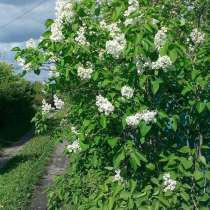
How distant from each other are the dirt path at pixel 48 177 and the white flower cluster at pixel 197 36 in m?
5.46

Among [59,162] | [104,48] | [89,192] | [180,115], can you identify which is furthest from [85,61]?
[59,162]

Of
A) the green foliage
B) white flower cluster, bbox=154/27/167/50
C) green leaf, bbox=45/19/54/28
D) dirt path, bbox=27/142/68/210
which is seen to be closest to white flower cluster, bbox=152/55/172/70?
white flower cluster, bbox=154/27/167/50

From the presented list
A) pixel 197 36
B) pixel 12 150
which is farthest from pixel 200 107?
pixel 12 150

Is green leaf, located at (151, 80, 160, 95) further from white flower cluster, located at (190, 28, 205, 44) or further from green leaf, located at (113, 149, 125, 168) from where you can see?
white flower cluster, located at (190, 28, 205, 44)

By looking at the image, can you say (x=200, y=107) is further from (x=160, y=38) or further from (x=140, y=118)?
(x=160, y=38)

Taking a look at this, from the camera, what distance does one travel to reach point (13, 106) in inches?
977

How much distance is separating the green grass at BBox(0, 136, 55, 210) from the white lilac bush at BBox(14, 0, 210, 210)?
2.87m

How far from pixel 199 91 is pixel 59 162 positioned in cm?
1062

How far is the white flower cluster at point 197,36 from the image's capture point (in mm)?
4703

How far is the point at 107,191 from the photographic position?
471 centimetres

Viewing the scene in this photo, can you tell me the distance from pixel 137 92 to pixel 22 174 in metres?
8.66

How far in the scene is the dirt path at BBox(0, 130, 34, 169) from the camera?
52.7ft

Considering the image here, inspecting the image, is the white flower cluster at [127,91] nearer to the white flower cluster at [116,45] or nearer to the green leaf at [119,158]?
the white flower cluster at [116,45]

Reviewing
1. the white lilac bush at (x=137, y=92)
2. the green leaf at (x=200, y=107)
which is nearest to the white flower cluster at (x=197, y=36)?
the white lilac bush at (x=137, y=92)
